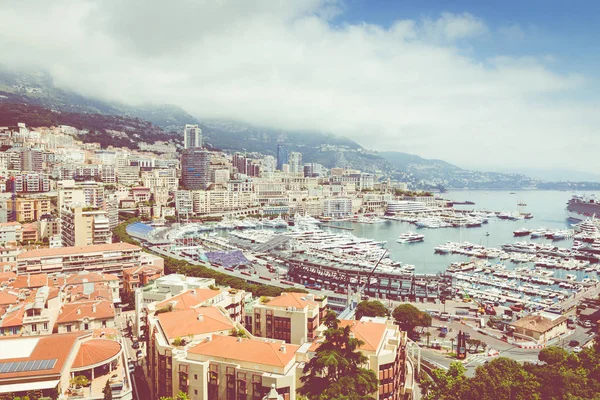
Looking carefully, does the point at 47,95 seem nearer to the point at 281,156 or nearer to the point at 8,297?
the point at 281,156

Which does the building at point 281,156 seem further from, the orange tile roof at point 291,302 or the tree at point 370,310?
the orange tile roof at point 291,302

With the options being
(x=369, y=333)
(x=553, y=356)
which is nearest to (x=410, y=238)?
(x=553, y=356)

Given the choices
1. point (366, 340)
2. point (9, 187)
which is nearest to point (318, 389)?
point (366, 340)

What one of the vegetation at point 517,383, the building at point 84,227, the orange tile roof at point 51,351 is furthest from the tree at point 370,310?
the building at point 84,227

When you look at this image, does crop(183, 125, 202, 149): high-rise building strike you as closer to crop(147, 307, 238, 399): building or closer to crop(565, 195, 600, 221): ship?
crop(565, 195, 600, 221): ship

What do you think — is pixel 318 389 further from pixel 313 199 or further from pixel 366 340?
pixel 313 199
